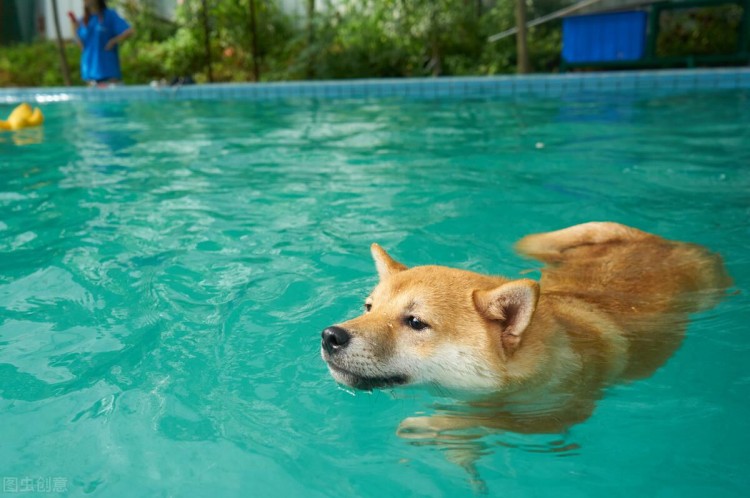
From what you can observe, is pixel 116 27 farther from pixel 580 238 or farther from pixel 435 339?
pixel 435 339

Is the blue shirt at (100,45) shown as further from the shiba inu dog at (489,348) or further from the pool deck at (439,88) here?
the shiba inu dog at (489,348)

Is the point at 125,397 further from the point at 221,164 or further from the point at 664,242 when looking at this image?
the point at 221,164

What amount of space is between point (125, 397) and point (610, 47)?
47.4 ft

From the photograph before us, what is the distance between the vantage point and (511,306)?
2834 millimetres

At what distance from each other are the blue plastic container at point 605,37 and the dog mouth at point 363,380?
1395 cm

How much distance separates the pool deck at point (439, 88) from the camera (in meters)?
13.3

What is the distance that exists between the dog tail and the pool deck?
9617 millimetres

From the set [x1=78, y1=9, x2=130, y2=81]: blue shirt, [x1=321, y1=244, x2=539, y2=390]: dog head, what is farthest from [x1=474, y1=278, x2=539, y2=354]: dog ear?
[x1=78, y1=9, x2=130, y2=81]: blue shirt

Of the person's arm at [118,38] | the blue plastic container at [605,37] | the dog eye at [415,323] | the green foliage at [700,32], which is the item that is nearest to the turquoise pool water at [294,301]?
the dog eye at [415,323]

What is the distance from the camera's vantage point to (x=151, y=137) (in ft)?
33.5

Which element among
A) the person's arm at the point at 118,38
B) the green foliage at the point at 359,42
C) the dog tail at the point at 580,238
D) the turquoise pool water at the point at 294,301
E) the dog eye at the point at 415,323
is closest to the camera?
the turquoise pool water at the point at 294,301

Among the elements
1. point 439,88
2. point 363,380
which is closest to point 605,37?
point 439,88

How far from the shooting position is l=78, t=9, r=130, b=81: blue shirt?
13930mm

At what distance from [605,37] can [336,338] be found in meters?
14.3
